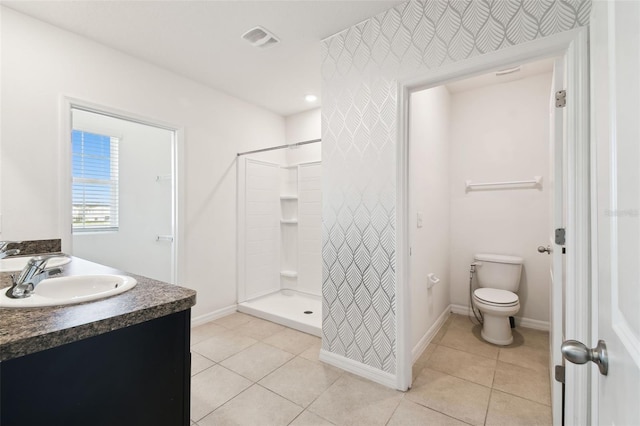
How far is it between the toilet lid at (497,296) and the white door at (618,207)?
1994 mm

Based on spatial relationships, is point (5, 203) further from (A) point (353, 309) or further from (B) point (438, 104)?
(B) point (438, 104)

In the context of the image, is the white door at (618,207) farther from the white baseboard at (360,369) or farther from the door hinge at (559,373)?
the white baseboard at (360,369)

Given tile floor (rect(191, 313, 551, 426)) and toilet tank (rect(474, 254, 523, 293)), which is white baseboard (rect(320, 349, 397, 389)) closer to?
tile floor (rect(191, 313, 551, 426))

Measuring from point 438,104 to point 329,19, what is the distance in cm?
142

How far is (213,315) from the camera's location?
3066 mm

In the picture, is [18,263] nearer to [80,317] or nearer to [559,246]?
[80,317]

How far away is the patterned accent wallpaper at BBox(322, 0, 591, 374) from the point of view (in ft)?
5.37

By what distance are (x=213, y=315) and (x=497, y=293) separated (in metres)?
2.82

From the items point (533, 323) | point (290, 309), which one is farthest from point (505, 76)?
point (290, 309)

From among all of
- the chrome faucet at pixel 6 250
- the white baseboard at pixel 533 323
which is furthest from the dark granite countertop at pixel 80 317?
the white baseboard at pixel 533 323

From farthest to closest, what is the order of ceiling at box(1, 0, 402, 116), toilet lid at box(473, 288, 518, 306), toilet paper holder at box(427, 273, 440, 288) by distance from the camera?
toilet paper holder at box(427, 273, 440, 288)
toilet lid at box(473, 288, 518, 306)
ceiling at box(1, 0, 402, 116)

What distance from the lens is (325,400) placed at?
5.75 feet

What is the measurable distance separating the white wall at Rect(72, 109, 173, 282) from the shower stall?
0.99 meters

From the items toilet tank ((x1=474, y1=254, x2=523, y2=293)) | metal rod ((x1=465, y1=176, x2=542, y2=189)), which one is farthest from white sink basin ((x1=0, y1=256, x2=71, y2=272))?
metal rod ((x1=465, y1=176, x2=542, y2=189))
